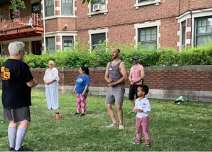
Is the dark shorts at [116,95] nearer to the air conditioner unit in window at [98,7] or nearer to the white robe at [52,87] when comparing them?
the white robe at [52,87]

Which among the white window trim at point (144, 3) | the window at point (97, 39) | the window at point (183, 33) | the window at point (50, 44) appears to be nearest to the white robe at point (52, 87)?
the window at point (183, 33)

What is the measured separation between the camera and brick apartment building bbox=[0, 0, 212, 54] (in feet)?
73.1

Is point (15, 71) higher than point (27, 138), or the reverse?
point (15, 71)

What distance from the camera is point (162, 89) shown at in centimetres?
1858

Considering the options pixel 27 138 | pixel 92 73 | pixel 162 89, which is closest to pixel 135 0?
pixel 92 73

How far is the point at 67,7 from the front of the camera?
108 ft

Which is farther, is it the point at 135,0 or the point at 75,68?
the point at 135,0

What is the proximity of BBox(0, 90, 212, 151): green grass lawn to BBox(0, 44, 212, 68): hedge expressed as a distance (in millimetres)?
2706

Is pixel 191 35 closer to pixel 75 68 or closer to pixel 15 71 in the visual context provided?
pixel 75 68

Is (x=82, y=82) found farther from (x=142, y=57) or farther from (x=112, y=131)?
(x=142, y=57)

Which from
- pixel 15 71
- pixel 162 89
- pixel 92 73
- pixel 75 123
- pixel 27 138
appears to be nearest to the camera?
pixel 15 71

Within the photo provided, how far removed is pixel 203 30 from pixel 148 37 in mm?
5130

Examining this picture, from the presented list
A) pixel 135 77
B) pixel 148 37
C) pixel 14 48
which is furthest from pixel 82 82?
pixel 148 37

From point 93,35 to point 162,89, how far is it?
13.3 m
